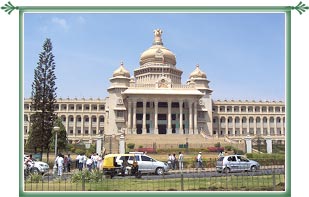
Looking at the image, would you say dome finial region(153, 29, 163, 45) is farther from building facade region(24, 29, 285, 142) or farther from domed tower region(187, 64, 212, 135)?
domed tower region(187, 64, 212, 135)

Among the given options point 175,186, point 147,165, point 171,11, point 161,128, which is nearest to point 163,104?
point 161,128

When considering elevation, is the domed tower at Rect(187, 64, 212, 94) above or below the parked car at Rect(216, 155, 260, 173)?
above

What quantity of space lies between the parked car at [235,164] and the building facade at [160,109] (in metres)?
26.3

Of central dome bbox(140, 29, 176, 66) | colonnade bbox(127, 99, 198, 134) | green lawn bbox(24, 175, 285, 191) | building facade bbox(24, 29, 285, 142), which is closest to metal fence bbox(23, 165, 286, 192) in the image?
green lawn bbox(24, 175, 285, 191)

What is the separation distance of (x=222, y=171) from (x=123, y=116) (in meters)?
34.2

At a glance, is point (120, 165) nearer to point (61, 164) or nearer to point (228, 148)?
point (61, 164)

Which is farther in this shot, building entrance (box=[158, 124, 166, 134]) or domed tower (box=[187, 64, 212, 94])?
domed tower (box=[187, 64, 212, 94])

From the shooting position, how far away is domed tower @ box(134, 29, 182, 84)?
55.2 metres

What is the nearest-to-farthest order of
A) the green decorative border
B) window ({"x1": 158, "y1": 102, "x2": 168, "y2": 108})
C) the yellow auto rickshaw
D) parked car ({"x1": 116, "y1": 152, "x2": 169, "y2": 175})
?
the green decorative border
the yellow auto rickshaw
parked car ({"x1": 116, "y1": 152, "x2": 169, "y2": 175})
window ({"x1": 158, "y1": 102, "x2": 168, "y2": 108})

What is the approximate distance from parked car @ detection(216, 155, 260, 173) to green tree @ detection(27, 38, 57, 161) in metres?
11.9

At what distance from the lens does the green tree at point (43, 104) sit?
2523 cm

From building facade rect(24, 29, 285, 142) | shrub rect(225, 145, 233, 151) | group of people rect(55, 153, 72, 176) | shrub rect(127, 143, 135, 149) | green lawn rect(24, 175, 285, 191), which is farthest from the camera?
building facade rect(24, 29, 285, 142)

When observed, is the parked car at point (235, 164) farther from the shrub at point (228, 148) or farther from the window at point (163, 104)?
the window at point (163, 104)

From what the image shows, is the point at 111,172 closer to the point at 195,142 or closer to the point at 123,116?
the point at 195,142
